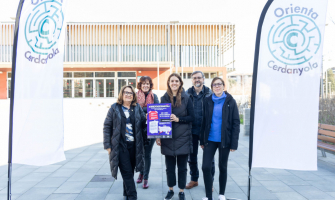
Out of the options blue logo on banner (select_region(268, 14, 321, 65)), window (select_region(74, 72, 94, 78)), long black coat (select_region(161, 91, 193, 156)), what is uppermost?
window (select_region(74, 72, 94, 78))

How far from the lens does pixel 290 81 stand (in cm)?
325

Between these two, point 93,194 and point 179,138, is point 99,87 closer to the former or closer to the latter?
point 93,194

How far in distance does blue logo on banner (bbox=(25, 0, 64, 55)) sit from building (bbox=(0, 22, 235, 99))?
88.3 feet

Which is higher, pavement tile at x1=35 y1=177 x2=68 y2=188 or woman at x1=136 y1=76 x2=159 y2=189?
woman at x1=136 y1=76 x2=159 y2=189

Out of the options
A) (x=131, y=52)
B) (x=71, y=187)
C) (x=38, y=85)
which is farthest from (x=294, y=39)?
(x=131, y=52)

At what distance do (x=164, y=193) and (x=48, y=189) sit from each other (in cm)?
211

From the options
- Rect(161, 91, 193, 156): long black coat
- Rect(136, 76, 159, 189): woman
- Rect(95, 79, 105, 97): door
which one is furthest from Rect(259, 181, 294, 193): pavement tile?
Rect(95, 79, 105, 97): door

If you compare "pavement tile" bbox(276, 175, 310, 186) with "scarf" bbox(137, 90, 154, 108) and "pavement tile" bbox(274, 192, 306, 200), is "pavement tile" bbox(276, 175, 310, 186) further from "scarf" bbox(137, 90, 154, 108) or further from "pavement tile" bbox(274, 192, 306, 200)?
"scarf" bbox(137, 90, 154, 108)

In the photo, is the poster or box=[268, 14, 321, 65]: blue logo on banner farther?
the poster

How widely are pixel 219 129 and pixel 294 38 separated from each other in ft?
5.34

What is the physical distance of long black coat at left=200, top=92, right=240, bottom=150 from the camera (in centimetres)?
364

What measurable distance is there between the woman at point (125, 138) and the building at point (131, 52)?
26.6m

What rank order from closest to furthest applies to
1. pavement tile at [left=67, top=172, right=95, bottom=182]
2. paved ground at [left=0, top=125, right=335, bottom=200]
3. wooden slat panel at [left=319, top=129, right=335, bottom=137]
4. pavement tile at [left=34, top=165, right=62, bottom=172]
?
1. paved ground at [left=0, top=125, right=335, bottom=200]
2. pavement tile at [left=67, top=172, right=95, bottom=182]
3. pavement tile at [left=34, top=165, right=62, bottom=172]
4. wooden slat panel at [left=319, top=129, right=335, bottom=137]

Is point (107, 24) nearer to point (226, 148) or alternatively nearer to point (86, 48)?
point (86, 48)
